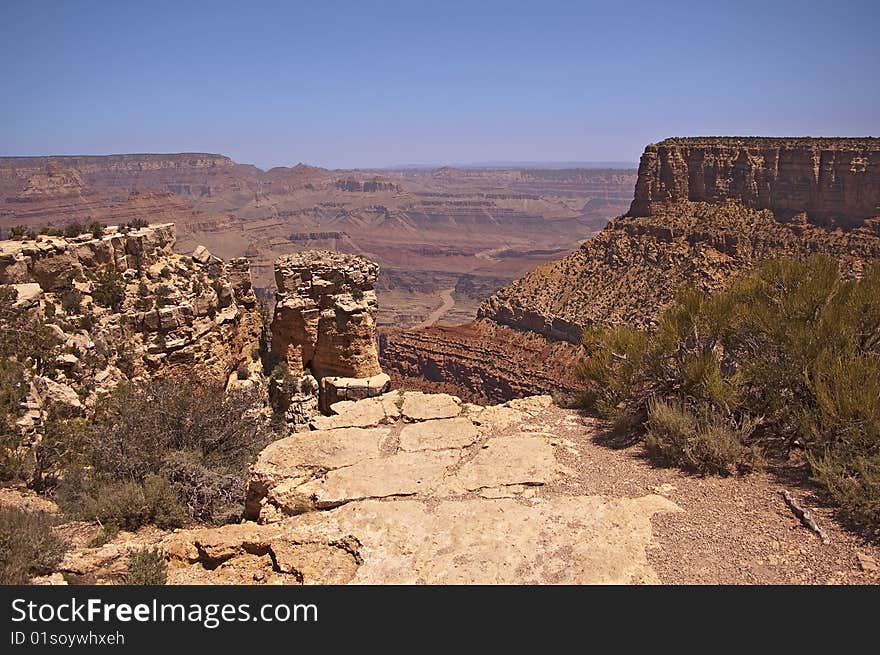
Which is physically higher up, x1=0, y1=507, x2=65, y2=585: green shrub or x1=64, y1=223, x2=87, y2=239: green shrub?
x1=64, y1=223, x2=87, y2=239: green shrub

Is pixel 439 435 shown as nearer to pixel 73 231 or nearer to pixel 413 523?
pixel 413 523

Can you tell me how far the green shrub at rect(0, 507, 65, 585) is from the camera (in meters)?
4.84

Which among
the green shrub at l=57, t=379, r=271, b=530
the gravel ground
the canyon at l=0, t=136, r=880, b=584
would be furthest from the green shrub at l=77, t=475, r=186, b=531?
the gravel ground

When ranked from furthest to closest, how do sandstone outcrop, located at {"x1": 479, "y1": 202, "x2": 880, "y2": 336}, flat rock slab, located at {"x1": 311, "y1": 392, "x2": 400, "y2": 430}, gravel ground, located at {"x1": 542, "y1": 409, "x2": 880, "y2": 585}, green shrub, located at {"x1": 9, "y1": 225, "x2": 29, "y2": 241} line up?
1. sandstone outcrop, located at {"x1": 479, "y1": 202, "x2": 880, "y2": 336}
2. green shrub, located at {"x1": 9, "y1": 225, "x2": 29, "y2": 241}
3. flat rock slab, located at {"x1": 311, "y1": 392, "x2": 400, "y2": 430}
4. gravel ground, located at {"x1": 542, "y1": 409, "x2": 880, "y2": 585}

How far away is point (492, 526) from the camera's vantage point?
18.4ft

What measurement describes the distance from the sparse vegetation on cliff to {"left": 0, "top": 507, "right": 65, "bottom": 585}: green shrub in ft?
20.9

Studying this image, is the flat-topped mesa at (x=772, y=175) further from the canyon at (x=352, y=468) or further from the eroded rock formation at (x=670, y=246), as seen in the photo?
the canyon at (x=352, y=468)

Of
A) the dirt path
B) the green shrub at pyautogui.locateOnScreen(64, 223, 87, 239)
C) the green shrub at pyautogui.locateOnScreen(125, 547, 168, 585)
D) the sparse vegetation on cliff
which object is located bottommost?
the dirt path

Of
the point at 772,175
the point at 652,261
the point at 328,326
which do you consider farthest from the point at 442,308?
the point at 328,326

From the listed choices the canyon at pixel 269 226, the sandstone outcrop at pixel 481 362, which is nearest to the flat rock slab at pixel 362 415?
the sandstone outcrop at pixel 481 362

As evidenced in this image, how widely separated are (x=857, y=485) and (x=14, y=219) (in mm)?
116370

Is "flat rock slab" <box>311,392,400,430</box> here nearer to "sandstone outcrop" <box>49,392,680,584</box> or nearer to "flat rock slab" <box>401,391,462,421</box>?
"flat rock slab" <box>401,391,462,421</box>

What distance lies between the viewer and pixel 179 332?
12.5 meters
